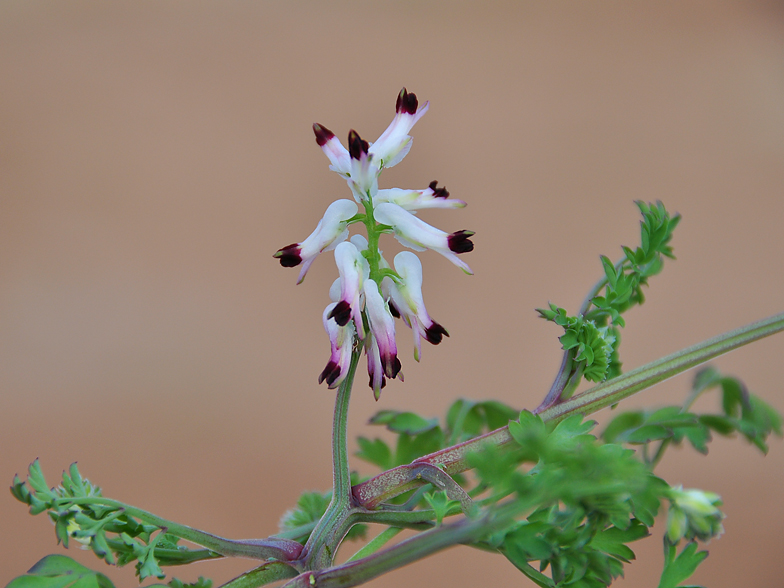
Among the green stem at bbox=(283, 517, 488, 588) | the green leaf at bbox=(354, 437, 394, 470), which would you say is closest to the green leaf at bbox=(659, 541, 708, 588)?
the green stem at bbox=(283, 517, 488, 588)

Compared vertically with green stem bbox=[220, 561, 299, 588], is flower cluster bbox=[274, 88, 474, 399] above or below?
above

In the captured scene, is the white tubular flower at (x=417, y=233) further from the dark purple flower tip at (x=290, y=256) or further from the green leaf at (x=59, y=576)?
the green leaf at (x=59, y=576)

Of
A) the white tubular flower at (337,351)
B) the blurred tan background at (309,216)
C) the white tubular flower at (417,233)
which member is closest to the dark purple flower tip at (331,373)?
the white tubular flower at (337,351)

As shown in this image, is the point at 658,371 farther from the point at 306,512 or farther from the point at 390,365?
the point at 306,512

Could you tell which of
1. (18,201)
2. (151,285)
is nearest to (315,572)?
(151,285)

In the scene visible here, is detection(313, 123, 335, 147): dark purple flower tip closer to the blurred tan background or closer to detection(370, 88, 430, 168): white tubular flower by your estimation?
detection(370, 88, 430, 168): white tubular flower

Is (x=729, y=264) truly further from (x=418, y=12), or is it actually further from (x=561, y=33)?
(x=418, y=12)

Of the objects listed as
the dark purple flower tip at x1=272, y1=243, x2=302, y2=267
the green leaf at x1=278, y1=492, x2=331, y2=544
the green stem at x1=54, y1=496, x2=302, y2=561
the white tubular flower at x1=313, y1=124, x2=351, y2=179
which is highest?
the white tubular flower at x1=313, y1=124, x2=351, y2=179
